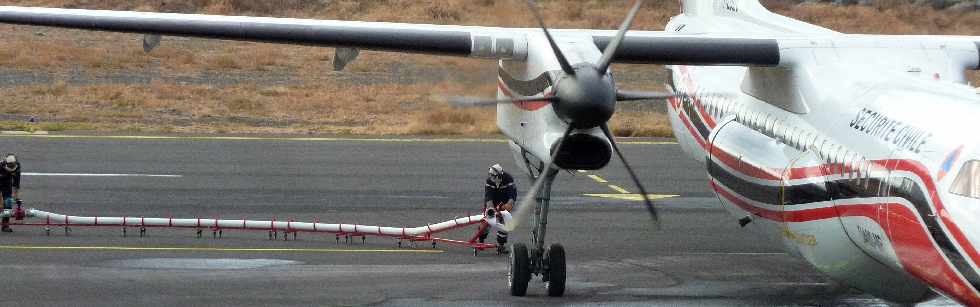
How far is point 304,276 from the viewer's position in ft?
68.5

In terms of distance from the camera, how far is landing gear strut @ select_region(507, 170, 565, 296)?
19531 millimetres

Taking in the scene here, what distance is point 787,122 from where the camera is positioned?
18062 millimetres

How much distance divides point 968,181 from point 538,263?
7.48 meters

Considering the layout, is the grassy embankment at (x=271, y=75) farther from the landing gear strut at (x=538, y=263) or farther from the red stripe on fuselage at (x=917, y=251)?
the red stripe on fuselage at (x=917, y=251)

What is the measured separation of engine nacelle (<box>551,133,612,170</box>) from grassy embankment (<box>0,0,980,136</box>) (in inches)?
→ 640

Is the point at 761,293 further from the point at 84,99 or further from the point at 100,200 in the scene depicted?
the point at 84,99

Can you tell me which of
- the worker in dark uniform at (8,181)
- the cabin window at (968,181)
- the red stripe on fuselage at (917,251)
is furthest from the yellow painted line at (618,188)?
the cabin window at (968,181)

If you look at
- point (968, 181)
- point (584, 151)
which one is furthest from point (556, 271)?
point (968, 181)

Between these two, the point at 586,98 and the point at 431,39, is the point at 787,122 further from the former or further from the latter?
the point at 431,39

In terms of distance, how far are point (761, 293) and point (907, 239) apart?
6.23 meters

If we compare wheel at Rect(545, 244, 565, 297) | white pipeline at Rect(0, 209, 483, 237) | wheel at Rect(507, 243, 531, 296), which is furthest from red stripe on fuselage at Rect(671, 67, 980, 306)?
white pipeline at Rect(0, 209, 483, 237)

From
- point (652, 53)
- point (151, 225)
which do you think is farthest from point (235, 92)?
point (652, 53)

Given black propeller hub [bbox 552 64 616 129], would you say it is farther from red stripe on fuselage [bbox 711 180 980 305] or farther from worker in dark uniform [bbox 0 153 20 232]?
worker in dark uniform [bbox 0 153 20 232]

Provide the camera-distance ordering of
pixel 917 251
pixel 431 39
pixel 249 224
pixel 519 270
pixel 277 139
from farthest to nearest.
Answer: pixel 277 139 < pixel 249 224 < pixel 519 270 < pixel 431 39 < pixel 917 251
